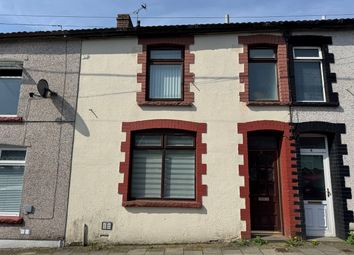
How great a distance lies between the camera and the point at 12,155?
30.5 feet

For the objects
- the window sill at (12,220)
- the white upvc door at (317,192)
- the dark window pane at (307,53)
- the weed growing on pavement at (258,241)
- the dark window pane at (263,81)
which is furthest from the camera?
the dark window pane at (307,53)

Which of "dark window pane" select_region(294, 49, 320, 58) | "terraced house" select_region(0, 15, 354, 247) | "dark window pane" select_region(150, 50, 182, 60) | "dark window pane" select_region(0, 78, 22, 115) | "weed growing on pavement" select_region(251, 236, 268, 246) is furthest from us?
"dark window pane" select_region(150, 50, 182, 60)

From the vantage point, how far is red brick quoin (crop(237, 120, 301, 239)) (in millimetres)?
8422

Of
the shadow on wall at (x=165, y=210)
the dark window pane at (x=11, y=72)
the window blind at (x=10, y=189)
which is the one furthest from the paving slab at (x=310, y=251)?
the dark window pane at (x=11, y=72)

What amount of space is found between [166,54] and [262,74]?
9.55ft

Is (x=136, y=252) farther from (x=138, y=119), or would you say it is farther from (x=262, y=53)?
(x=262, y=53)

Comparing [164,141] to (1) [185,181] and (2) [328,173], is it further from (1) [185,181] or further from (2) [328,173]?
(2) [328,173]

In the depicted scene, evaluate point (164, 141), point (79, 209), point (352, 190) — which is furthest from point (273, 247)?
point (79, 209)

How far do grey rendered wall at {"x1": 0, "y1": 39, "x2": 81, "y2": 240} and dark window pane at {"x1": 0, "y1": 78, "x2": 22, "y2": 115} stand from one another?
0.30 m

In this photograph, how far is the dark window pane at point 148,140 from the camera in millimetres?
9188

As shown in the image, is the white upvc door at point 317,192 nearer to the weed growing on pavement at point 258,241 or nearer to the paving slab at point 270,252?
the weed growing on pavement at point 258,241

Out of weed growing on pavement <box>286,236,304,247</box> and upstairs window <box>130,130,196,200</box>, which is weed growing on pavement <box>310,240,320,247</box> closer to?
weed growing on pavement <box>286,236,304,247</box>

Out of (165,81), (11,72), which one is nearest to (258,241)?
(165,81)

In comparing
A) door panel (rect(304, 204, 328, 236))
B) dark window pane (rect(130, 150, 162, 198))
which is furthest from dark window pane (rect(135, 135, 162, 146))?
door panel (rect(304, 204, 328, 236))
